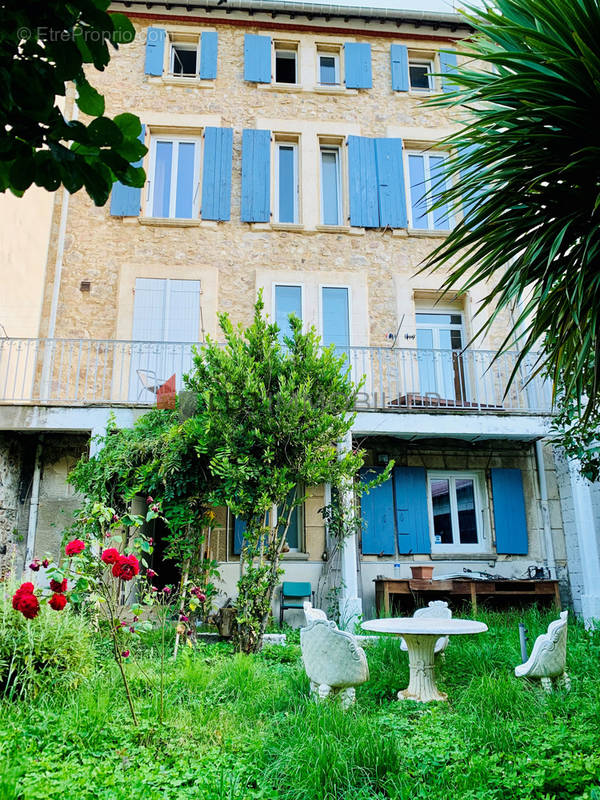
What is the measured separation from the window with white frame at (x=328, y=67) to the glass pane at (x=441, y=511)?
7.46 metres

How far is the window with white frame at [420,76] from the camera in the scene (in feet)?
40.4

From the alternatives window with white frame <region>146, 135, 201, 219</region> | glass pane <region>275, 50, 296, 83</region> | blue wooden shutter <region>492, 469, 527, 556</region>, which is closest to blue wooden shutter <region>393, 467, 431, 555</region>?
blue wooden shutter <region>492, 469, 527, 556</region>

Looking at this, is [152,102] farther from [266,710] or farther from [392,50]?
[266,710]

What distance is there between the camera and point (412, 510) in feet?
33.3

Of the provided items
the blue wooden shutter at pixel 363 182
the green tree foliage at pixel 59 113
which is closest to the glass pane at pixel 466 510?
the blue wooden shutter at pixel 363 182

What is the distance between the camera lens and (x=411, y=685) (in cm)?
546

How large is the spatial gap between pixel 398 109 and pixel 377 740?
433 inches

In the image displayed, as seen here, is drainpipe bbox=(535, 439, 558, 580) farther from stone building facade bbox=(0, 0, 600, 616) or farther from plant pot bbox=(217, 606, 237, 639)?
plant pot bbox=(217, 606, 237, 639)

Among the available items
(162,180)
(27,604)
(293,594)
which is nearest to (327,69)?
(162,180)

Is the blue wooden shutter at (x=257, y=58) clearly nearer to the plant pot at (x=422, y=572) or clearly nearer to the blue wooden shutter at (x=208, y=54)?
the blue wooden shutter at (x=208, y=54)

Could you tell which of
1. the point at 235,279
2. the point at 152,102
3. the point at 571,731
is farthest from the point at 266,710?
the point at 152,102

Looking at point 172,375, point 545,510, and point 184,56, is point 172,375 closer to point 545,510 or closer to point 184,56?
point 545,510

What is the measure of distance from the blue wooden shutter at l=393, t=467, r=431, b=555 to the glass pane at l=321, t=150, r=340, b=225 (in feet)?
14.8

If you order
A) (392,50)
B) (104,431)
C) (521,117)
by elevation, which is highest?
(392,50)
